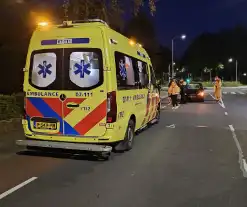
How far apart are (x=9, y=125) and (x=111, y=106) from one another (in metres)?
5.22

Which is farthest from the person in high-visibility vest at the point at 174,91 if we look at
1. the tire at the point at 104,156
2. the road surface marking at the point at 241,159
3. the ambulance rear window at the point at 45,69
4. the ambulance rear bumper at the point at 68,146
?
the ambulance rear bumper at the point at 68,146

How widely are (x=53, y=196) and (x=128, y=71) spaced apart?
4.49 m

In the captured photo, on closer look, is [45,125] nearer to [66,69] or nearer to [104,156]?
[66,69]

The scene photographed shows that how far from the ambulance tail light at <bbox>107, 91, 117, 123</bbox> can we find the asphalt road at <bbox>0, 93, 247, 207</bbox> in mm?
909

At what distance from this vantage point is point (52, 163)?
8.46 m

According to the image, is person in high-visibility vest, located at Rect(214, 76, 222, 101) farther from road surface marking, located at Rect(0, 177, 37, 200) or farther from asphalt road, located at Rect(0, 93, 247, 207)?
road surface marking, located at Rect(0, 177, 37, 200)

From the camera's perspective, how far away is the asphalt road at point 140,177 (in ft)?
19.4

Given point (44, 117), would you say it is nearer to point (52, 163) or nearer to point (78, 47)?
point (52, 163)

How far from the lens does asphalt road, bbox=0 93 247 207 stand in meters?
5.92

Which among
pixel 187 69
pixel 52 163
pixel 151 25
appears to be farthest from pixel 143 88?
pixel 187 69

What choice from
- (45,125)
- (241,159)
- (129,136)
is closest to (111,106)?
(45,125)

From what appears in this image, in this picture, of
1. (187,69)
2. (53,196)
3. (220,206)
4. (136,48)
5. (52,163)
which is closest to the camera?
(220,206)

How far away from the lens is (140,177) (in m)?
7.33

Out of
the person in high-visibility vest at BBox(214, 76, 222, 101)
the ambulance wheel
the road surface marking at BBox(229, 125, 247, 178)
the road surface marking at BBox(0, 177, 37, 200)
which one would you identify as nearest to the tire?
the ambulance wheel
